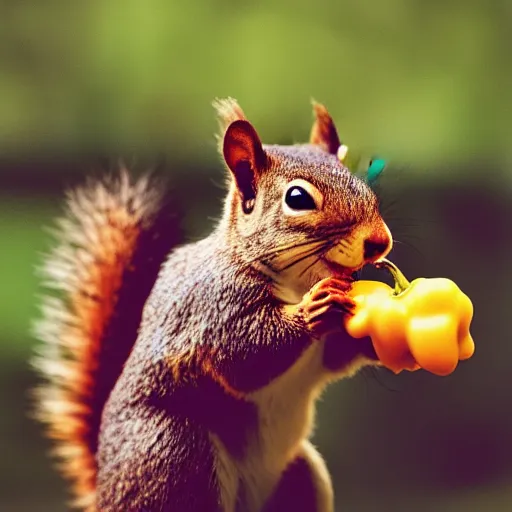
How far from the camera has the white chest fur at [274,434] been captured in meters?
0.79

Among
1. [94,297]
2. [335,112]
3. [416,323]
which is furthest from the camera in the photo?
[335,112]

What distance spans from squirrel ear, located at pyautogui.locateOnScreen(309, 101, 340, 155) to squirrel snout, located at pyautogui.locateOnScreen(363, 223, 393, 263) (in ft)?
0.52

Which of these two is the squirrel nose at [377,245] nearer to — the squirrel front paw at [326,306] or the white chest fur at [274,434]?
the squirrel front paw at [326,306]

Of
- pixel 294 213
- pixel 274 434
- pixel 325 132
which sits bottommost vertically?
pixel 274 434

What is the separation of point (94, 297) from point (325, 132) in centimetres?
35

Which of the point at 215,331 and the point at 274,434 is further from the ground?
the point at 215,331

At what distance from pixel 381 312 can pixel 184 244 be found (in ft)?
1.09

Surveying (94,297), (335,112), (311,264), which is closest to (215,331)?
(311,264)

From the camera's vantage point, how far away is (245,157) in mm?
710

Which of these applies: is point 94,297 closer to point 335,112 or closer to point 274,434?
point 274,434

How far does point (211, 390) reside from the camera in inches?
30.5

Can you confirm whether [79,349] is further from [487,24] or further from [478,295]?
[487,24]

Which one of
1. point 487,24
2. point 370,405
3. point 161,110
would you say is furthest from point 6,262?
point 487,24

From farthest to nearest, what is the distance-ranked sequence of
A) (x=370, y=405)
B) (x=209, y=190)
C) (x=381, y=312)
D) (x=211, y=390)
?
(x=370, y=405) → (x=209, y=190) → (x=211, y=390) → (x=381, y=312)
